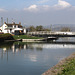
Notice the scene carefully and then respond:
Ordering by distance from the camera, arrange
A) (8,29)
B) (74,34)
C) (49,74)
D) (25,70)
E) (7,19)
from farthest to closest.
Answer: (7,19) < (8,29) < (74,34) < (25,70) < (49,74)

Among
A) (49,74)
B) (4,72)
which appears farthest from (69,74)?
(4,72)

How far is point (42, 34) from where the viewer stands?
395 ft

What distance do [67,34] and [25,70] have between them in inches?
3439

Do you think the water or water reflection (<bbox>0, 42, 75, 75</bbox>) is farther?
water reflection (<bbox>0, 42, 75, 75</bbox>)

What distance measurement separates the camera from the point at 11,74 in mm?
25469

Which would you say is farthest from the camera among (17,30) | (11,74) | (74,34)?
(17,30)

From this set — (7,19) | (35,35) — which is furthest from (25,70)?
(7,19)

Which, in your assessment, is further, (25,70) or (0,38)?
(0,38)

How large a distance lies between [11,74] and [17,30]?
112 meters

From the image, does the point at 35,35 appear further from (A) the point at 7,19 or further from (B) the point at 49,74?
(B) the point at 49,74

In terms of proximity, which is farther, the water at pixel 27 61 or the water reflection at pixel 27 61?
the water reflection at pixel 27 61

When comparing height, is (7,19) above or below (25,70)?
above

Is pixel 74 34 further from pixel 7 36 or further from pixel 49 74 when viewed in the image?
pixel 49 74

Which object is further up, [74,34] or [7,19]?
[7,19]
